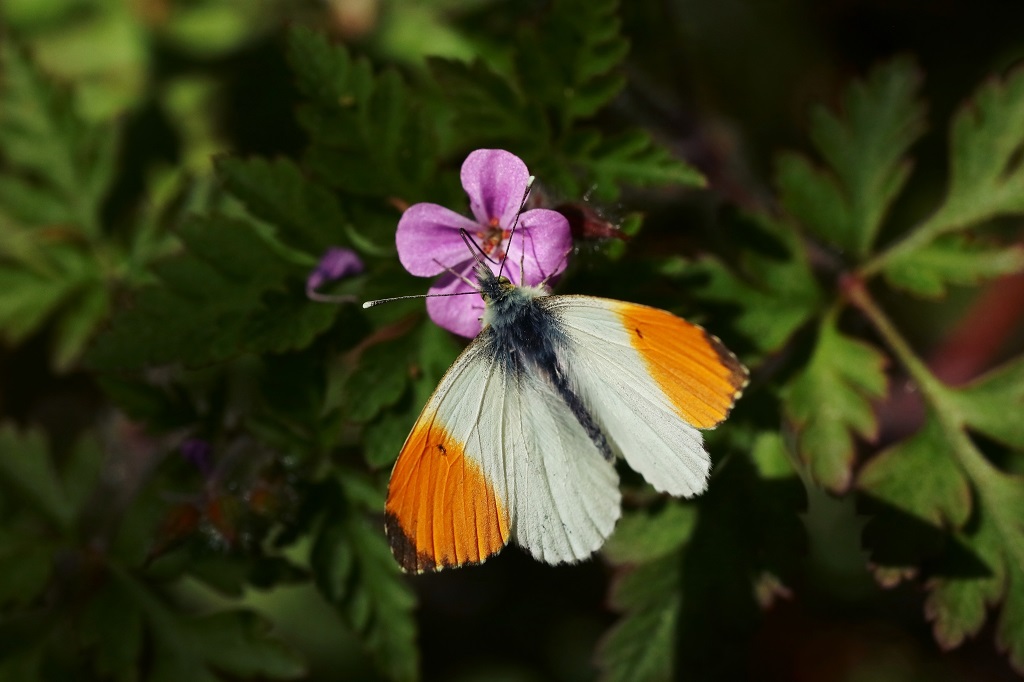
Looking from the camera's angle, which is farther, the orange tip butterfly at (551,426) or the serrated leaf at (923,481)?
the serrated leaf at (923,481)

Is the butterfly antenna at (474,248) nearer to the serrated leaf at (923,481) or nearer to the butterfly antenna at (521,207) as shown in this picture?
the butterfly antenna at (521,207)

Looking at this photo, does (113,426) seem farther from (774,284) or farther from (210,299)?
(774,284)

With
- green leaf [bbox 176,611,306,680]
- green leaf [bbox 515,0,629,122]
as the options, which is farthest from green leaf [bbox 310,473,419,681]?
green leaf [bbox 515,0,629,122]

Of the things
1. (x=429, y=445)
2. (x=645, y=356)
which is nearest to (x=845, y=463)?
(x=645, y=356)

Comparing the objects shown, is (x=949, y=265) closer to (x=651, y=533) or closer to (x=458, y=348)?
(x=651, y=533)

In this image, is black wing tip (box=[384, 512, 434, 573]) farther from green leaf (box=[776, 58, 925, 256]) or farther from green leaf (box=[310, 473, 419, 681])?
green leaf (box=[776, 58, 925, 256])

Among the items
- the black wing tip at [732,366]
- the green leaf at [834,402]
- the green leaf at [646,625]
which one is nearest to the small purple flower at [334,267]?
the black wing tip at [732,366]

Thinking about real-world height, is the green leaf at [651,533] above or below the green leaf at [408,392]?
below

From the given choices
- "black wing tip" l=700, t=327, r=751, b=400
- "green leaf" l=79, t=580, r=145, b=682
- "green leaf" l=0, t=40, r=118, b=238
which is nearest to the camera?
"black wing tip" l=700, t=327, r=751, b=400

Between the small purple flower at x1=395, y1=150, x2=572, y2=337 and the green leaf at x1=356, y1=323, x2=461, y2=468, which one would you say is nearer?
the small purple flower at x1=395, y1=150, x2=572, y2=337
